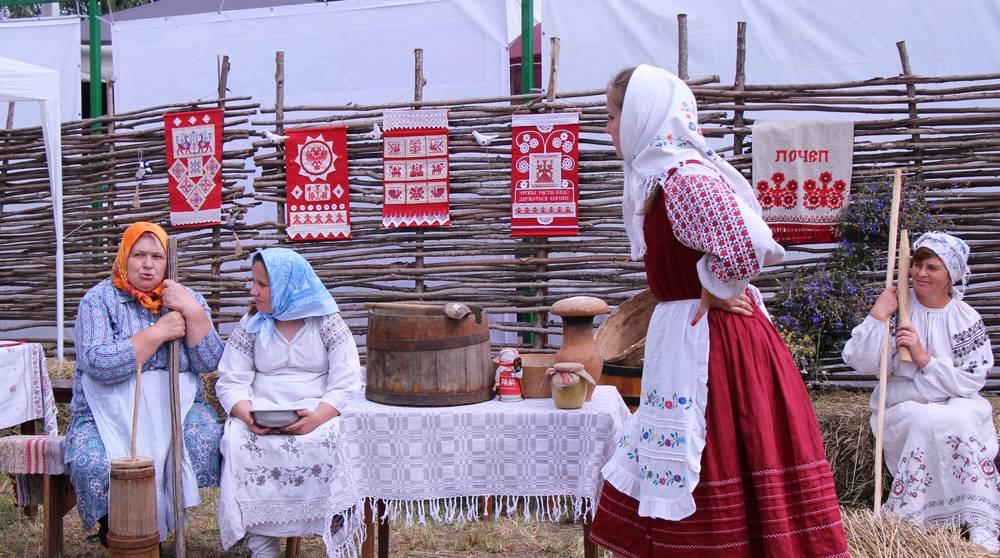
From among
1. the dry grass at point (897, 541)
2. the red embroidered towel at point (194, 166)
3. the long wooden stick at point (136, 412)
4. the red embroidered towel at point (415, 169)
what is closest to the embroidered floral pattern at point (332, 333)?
the long wooden stick at point (136, 412)

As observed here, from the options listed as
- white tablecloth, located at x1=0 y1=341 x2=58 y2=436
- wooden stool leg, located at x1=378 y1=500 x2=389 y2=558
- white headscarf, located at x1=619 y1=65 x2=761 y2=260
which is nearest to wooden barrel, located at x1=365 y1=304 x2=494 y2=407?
wooden stool leg, located at x1=378 y1=500 x2=389 y2=558

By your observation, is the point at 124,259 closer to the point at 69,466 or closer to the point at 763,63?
the point at 69,466

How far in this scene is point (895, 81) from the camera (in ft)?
17.3

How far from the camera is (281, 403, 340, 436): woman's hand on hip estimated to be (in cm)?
318

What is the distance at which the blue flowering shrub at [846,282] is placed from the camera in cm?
480

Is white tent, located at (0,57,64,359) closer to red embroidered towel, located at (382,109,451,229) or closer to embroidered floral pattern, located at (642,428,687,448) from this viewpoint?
red embroidered towel, located at (382,109,451,229)

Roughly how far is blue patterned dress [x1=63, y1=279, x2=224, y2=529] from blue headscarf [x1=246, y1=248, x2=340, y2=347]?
0.32m

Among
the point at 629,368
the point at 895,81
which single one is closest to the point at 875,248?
the point at 895,81

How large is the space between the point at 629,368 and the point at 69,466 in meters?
2.30

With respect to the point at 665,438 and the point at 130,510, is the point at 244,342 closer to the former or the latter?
the point at 130,510

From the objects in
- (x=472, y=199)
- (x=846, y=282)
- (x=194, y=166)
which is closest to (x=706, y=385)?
(x=846, y=282)

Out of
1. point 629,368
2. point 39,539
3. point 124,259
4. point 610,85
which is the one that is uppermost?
point 610,85

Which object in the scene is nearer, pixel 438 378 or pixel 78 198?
pixel 438 378

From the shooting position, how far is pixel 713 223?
7.06 ft
